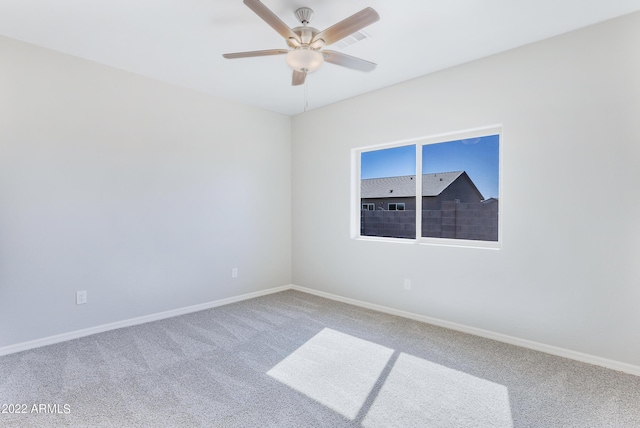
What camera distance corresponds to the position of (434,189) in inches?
132

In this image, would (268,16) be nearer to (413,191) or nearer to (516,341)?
(413,191)

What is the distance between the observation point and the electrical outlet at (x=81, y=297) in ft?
9.34

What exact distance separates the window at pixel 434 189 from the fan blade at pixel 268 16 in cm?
195

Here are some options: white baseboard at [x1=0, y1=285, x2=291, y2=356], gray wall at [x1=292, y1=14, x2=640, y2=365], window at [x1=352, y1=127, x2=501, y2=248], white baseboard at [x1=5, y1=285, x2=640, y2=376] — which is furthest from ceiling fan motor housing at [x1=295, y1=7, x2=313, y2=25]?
white baseboard at [x1=0, y1=285, x2=291, y2=356]

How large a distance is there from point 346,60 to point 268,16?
67 centimetres

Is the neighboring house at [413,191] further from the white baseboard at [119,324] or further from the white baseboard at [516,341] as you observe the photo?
the white baseboard at [119,324]

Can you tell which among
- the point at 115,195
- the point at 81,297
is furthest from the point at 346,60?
the point at 81,297

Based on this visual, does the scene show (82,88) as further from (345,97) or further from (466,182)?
(466,182)

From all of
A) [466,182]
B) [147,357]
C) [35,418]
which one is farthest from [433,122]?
[35,418]

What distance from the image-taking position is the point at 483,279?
9.43ft

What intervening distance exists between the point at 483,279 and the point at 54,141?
399 centimetres

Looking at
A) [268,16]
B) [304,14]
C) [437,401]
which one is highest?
[304,14]

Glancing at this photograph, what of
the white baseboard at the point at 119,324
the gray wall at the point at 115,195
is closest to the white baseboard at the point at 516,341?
the white baseboard at the point at 119,324

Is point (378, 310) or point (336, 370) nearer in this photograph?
point (336, 370)
